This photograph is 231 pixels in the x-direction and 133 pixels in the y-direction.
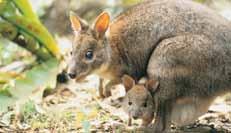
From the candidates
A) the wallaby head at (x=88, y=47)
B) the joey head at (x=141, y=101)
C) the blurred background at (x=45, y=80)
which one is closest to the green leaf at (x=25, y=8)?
the blurred background at (x=45, y=80)

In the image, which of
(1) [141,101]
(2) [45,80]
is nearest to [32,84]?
(2) [45,80]

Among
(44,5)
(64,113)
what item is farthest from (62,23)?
(64,113)

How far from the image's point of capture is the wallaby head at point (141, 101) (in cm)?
608

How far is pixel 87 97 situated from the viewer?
25.5ft

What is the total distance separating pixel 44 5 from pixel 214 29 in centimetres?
428

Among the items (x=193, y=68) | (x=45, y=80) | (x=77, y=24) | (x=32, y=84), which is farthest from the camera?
(x=45, y=80)

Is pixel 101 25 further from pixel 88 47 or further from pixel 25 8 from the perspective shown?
pixel 25 8

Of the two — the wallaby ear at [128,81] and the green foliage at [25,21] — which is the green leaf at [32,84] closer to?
the green foliage at [25,21]

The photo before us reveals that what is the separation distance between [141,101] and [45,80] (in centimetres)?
196

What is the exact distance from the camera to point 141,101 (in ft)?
20.1

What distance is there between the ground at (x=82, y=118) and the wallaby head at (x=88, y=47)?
0.52m

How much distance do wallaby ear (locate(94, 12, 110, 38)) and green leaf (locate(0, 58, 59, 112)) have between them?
3.79ft

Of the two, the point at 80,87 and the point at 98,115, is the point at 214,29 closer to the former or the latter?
the point at 98,115

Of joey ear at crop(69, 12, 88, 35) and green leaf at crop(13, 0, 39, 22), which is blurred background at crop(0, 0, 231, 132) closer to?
green leaf at crop(13, 0, 39, 22)
